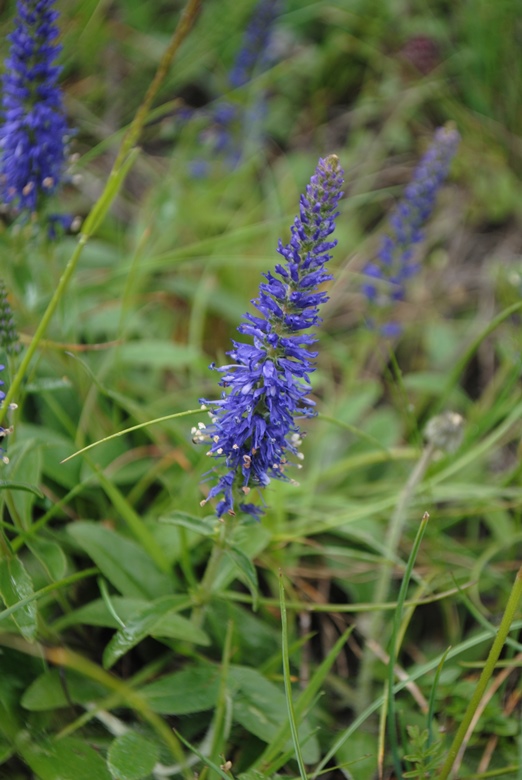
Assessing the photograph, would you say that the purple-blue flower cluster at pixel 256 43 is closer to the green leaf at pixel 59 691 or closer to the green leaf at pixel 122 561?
the green leaf at pixel 122 561

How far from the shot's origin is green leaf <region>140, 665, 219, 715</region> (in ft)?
7.70

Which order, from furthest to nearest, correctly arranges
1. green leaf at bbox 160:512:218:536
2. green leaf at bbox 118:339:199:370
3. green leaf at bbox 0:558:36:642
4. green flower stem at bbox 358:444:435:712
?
1. green leaf at bbox 118:339:199:370
2. green flower stem at bbox 358:444:435:712
3. green leaf at bbox 160:512:218:536
4. green leaf at bbox 0:558:36:642

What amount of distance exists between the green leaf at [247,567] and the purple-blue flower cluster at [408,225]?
6.25 feet

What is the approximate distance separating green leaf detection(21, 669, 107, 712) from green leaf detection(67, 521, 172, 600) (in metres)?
0.34

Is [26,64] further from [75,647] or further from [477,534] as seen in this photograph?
[477,534]

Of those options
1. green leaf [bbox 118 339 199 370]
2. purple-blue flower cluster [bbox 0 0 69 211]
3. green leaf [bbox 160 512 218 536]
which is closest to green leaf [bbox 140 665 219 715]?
green leaf [bbox 160 512 218 536]

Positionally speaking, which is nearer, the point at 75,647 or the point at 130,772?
the point at 130,772

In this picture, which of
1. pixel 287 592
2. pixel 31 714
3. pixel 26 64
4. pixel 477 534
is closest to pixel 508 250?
pixel 477 534

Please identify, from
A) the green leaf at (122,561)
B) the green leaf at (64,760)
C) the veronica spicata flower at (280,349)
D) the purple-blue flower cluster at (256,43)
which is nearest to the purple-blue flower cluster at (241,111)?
the purple-blue flower cluster at (256,43)

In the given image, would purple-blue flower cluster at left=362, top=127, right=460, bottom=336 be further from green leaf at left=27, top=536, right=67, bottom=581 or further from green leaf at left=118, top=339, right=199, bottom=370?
green leaf at left=27, top=536, right=67, bottom=581

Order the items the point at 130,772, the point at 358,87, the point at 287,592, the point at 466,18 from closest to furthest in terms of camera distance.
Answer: the point at 130,772 < the point at 287,592 < the point at 466,18 < the point at 358,87

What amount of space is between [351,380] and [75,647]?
2031 millimetres

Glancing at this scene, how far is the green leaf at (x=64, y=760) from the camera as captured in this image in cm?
212

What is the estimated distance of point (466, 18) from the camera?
543 cm
